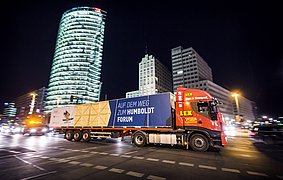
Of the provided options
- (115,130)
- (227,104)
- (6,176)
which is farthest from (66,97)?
(227,104)

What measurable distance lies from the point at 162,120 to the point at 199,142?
297cm

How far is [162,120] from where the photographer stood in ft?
34.2

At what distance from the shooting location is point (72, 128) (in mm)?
15219

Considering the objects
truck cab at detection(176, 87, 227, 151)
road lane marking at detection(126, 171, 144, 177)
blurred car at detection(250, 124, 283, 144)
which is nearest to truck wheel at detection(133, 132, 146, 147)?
truck cab at detection(176, 87, 227, 151)

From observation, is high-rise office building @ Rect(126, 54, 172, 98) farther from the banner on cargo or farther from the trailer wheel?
the banner on cargo

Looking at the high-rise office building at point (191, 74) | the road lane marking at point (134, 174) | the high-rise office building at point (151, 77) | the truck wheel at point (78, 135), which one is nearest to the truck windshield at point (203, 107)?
the road lane marking at point (134, 174)

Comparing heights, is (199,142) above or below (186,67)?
below

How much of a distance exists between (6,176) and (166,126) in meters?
8.67

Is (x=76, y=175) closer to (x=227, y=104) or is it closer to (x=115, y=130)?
(x=115, y=130)

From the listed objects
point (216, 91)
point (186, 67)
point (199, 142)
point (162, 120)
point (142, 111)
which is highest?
point (186, 67)

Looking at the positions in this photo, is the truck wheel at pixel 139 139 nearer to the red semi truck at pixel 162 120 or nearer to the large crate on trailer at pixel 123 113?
the red semi truck at pixel 162 120

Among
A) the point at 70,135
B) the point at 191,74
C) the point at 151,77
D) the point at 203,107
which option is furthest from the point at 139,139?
the point at 191,74

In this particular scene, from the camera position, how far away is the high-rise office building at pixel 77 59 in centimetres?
9288

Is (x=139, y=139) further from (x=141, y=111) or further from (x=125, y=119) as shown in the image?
(x=141, y=111)
